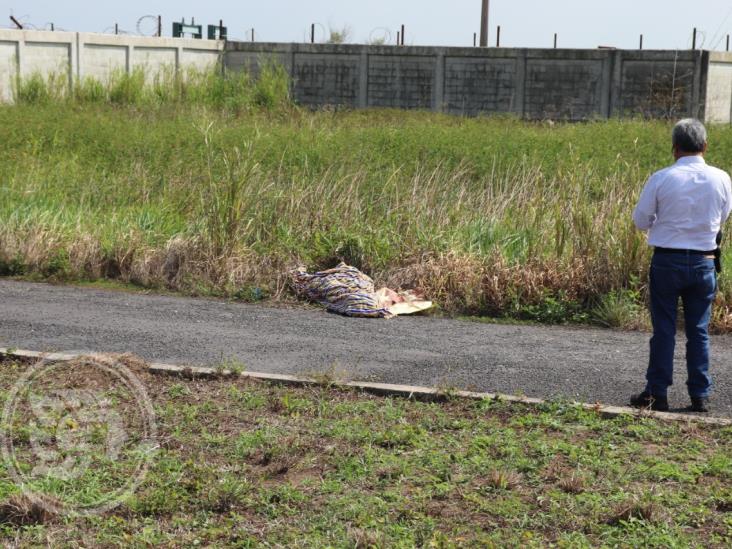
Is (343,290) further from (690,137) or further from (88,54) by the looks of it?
(88,54)

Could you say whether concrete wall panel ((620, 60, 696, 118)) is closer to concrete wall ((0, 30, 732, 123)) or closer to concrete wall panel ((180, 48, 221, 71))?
concrete wall ((0, 30, 732, 123))

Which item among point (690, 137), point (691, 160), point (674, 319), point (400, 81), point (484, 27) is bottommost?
point (674, 319)

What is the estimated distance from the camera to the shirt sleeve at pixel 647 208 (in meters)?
6.38

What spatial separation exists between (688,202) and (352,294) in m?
3.98

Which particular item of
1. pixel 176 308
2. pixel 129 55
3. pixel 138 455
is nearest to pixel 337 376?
pixel 138 455

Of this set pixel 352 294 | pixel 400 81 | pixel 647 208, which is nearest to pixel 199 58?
pixel 400 81

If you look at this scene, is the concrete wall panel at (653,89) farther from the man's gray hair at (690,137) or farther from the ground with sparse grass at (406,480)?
the ground with sparse grass at (406,480)

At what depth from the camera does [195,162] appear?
1634 centimetres

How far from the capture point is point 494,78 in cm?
3203

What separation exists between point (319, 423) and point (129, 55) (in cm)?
2875

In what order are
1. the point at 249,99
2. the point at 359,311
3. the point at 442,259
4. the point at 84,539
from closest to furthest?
the point at 84,539 → the point at 359,311 → the point at 442,259 → the point at 249,99

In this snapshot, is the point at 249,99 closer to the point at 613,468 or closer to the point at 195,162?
the point at 195,162

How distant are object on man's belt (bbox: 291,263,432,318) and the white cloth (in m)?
3.51

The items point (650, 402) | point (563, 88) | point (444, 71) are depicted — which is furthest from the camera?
point (444, 71)
